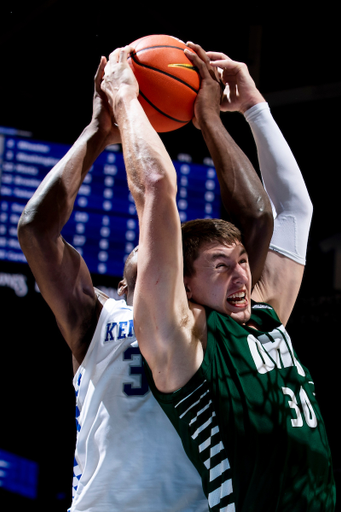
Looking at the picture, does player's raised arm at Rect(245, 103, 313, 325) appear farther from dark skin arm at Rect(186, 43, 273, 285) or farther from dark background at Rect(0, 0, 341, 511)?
dark background at Rect(0, 0, 341, 511)

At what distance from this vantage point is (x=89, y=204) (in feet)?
11.9

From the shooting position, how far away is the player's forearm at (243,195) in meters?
1.70

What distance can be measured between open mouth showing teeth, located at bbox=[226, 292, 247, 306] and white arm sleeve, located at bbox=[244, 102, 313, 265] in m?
0.37

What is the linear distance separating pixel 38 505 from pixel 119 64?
3662mm

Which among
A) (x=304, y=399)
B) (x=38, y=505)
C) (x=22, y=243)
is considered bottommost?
(x=38, y=505)

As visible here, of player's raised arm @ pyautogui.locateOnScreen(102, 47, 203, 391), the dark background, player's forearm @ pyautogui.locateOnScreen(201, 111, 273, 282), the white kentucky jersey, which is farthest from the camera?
the dark background

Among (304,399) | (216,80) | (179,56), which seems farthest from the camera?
(216,80)

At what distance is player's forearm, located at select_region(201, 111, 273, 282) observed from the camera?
170 cm

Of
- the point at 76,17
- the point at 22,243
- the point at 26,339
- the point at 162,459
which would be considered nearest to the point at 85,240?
the point at 26,339

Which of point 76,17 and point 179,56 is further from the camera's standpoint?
point 76,17

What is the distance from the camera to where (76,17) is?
3.96m

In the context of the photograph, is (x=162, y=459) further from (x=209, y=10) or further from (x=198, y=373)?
(x=209, y=10)

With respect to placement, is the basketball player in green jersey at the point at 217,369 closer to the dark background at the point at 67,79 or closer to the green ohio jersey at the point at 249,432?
the green ohio jersey at the point at 249,432

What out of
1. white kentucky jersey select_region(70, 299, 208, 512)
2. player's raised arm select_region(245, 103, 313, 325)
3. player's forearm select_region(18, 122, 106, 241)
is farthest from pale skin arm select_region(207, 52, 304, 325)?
player's forearm select_region(18, 122, 106, 241)
